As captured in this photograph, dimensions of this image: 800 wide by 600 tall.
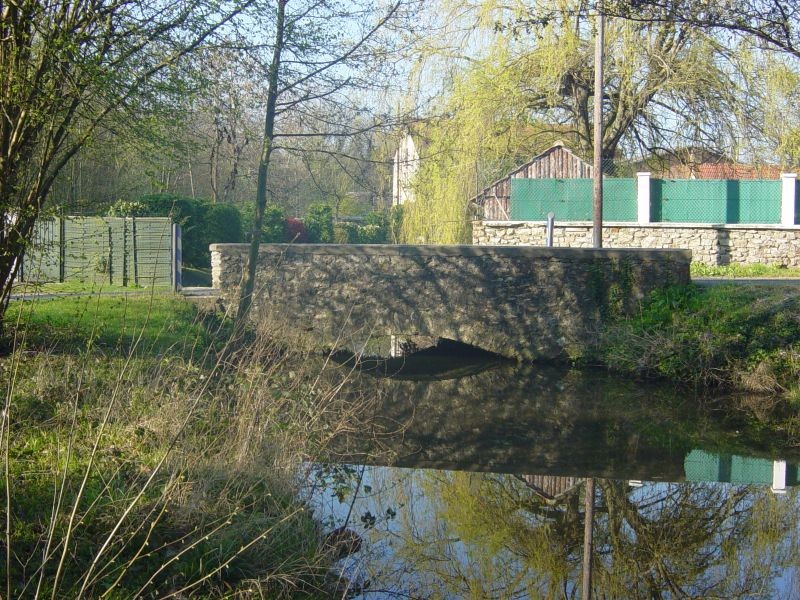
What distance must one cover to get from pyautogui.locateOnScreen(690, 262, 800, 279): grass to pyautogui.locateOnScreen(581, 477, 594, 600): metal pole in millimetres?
14351

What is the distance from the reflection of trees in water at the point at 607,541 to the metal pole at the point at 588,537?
0.15ft

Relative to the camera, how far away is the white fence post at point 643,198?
74.5 ft

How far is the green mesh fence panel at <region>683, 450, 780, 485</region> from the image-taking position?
7992 mm

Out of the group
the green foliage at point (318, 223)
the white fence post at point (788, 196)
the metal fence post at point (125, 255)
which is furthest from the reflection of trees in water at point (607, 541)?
the green foliage at point (318, 223)

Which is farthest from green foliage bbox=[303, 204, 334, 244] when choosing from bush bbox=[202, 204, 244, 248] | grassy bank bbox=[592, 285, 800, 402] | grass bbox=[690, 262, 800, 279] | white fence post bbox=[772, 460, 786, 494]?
white fence post bbox=[772, 460, 786, 494]

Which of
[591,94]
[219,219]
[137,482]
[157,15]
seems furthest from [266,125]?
[591,94]

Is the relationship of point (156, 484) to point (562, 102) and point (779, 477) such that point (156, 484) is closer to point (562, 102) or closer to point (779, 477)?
point (779, 477)

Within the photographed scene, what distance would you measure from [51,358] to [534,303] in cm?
851

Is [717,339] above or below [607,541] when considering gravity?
above

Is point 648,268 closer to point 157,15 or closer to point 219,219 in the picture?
point 157,15

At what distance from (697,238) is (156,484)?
19.8 m

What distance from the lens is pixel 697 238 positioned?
22.8m

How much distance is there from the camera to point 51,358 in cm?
850

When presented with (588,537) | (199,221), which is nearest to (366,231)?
(199,221)
